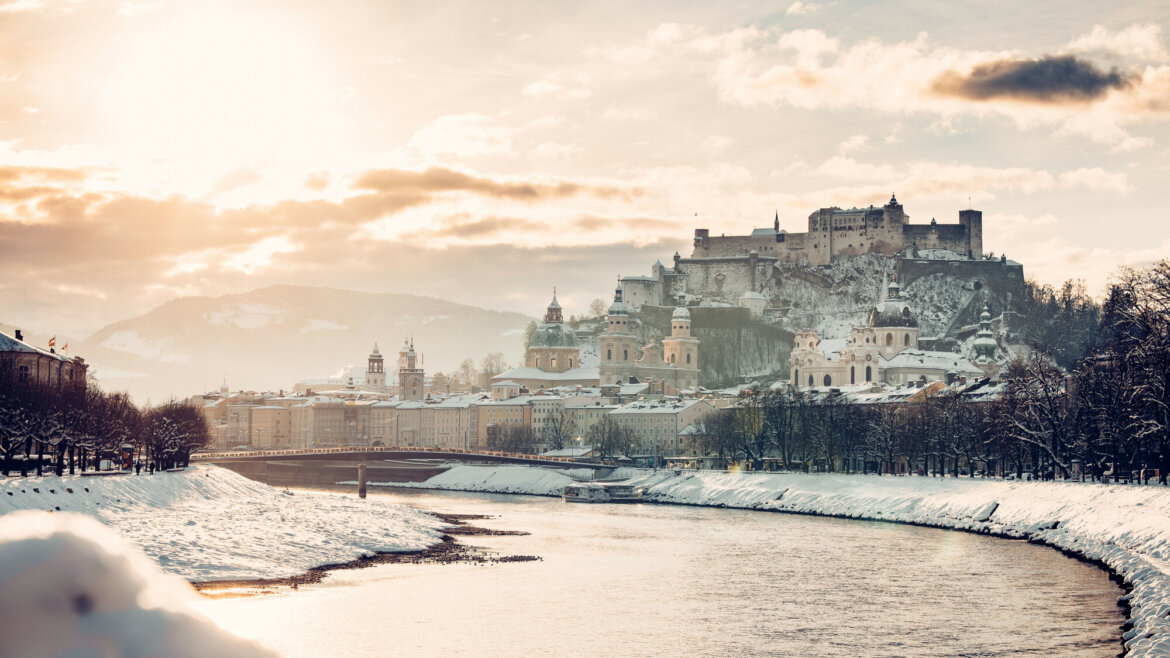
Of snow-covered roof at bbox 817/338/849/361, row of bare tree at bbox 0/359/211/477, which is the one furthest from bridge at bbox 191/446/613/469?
snow-covered roof at bbox 817/338/849/361

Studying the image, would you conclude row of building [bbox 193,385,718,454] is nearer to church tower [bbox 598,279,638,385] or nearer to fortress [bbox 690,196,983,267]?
church tower [bbox 598,279,638,385]

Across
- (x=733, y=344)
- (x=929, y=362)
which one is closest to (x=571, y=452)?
(x=929, y=362)

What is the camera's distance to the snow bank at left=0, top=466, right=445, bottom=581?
3797 cm

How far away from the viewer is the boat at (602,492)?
291 feet

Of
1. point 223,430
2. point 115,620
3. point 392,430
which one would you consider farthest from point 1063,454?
point 223,430

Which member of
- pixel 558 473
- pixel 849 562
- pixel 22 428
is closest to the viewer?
pixel 849 562

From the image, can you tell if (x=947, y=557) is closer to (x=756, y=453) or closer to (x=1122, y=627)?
(x=1122, y=627)

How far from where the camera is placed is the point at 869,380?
152500 millimetres

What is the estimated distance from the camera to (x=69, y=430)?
57.2 m

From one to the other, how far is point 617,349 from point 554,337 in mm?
10669

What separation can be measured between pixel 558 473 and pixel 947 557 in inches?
2254

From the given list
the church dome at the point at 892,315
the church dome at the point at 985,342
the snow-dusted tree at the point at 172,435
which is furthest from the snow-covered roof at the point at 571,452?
the church dome at the point at 985,342

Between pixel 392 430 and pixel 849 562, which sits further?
pixel 392 430

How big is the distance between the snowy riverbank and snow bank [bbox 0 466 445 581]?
72.8 feet
